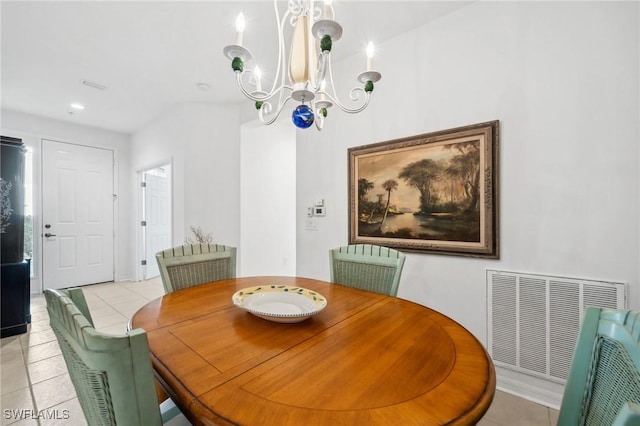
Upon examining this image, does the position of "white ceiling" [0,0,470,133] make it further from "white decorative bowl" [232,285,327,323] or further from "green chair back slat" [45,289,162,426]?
"green chair back slat" [45,289,162,426]

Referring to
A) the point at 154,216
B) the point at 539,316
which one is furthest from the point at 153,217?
the point at 539,316

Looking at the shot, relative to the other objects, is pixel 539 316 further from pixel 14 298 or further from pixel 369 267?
pixel 14 298

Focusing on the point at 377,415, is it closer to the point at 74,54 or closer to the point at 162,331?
the point at 162,331

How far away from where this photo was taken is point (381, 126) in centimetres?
242

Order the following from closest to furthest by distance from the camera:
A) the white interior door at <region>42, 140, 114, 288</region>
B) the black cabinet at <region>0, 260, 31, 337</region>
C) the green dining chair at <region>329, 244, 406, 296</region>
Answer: the green dining chair at <region>329, 244, 406, 296</region> → the black cabinet at <region>0, 260, 31, 337</region> → the white interior door at <region>42, 140, 114, 288</region>

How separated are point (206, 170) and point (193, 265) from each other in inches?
86.0

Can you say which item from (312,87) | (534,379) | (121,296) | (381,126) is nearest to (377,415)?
(312,87)

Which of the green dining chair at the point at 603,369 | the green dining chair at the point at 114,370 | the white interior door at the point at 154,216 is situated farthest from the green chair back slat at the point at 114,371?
the white interior door at the point at 154,216

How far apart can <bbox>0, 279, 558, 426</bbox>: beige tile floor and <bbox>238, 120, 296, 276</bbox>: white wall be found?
67.5 inches

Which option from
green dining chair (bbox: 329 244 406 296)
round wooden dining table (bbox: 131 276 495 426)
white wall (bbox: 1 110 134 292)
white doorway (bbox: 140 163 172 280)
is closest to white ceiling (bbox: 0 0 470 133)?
white wall (bbox: 1 110 134 292)

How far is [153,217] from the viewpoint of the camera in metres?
4.92

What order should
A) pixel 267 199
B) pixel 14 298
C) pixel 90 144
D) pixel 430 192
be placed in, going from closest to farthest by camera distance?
pixel 430 192
pixel 14 298
pixel 267 199
pixel 90 144

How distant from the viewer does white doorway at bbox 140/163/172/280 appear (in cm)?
475

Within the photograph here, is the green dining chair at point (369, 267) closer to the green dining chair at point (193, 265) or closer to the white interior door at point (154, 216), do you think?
the green dining chair at point (193, 265)
